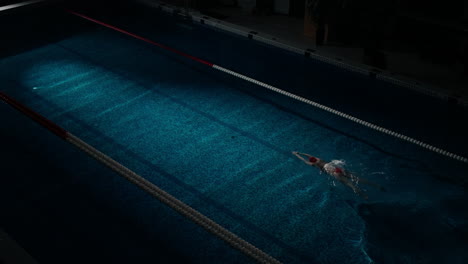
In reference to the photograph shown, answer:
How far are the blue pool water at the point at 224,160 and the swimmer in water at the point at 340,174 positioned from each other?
61 mm

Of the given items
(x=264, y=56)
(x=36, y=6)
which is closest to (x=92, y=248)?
Result: (x=264, y=56)

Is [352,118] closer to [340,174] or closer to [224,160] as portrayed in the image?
[340,174]

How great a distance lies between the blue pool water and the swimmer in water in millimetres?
61

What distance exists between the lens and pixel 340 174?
3.92 m

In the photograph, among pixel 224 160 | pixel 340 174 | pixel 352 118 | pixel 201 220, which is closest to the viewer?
pixel 201 220

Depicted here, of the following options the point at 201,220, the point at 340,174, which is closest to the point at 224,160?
the point at 340,174

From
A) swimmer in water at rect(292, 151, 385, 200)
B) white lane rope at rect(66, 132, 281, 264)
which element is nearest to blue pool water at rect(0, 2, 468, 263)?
swimmer in water at rect(292, 151, 385, 200)

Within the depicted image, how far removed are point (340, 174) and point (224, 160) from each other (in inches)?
38.9

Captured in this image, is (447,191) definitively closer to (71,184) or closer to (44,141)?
(71,184)

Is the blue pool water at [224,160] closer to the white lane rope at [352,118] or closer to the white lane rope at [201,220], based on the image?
the white lane rope at [352,118]

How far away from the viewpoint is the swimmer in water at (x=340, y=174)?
3822mm

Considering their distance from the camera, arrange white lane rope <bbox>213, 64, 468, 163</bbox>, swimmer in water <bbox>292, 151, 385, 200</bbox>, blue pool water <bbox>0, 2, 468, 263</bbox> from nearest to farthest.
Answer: blue pool water <bbox>0, 2, 468, 263</bbox>, swimmer in water <bbox>292, 151, 385, 200</bbox>, white lane rope <bbox>213, 64, 468, 163</bbox>

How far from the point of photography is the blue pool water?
3338 millimetres

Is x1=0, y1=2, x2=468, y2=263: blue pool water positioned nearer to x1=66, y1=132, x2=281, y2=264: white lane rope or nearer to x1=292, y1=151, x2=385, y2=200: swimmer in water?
x1=292, y1=151, x2=385, y2=200: swimmer in water
